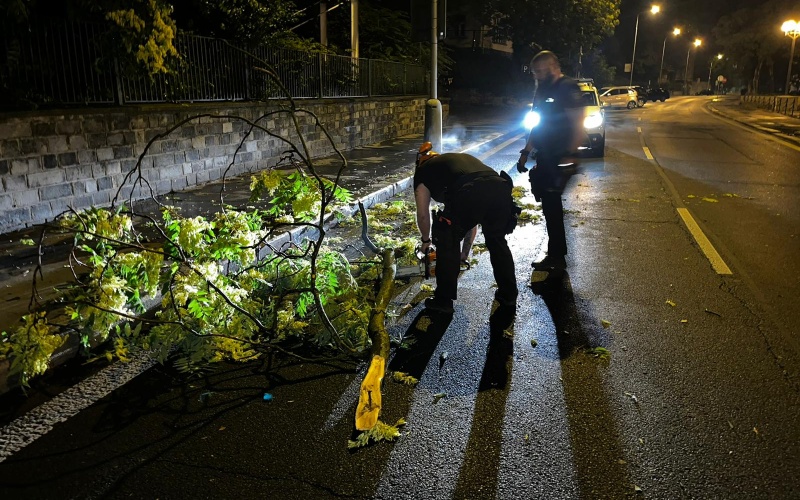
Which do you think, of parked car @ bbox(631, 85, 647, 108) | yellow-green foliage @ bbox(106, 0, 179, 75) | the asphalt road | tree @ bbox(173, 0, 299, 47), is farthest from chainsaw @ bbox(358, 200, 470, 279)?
parked car @ bbox(631, 85, 647, 108)

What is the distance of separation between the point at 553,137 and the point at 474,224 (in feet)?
6.50

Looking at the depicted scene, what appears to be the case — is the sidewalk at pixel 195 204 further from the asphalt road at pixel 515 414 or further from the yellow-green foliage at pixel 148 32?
the yellow-green foliage at pixel 148 32

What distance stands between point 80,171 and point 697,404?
7.29 meters

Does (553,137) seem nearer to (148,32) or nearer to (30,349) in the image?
(30,349)

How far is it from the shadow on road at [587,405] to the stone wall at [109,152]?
255 centimetres

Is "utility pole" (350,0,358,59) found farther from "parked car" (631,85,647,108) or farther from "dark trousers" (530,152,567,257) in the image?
"parked car" (631,85,647,108)

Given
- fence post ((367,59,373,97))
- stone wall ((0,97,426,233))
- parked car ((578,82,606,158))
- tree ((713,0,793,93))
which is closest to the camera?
stone wall ((0,97,426,233))

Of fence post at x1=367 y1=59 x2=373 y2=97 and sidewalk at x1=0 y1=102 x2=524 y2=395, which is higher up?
fence post at x1=367 y1=59 x2=373 y2=97

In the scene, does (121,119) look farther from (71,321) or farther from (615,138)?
(615,138)

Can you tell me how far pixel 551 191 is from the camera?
6.23 metres

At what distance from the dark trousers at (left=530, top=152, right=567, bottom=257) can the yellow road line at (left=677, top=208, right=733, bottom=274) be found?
151cm

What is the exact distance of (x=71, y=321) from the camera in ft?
14.0

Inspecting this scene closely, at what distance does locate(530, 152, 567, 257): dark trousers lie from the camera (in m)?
6.21

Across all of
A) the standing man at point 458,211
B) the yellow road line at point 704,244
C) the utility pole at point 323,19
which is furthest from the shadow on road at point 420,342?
the utility pole at point 323,19
